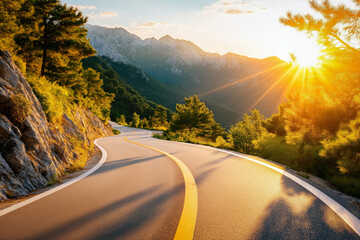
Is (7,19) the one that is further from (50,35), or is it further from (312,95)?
(312,95)

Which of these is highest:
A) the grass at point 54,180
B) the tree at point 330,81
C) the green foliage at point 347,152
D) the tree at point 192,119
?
the tree at point 330,81

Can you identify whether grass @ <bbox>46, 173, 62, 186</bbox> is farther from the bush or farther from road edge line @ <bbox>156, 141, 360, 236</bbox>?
the bush

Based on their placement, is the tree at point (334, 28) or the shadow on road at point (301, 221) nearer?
the shadow on road at point (301, 221)

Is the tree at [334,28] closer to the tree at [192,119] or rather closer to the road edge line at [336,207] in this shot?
the road edge line at [336,207]

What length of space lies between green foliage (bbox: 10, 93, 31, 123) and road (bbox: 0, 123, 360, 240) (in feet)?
7.30

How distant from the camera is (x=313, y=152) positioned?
669 centimetres

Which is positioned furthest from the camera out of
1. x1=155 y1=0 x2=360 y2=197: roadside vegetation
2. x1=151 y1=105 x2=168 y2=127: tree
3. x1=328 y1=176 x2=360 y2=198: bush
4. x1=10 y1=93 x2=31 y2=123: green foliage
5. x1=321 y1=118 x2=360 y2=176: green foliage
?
x1=151 y1=105 x2=168 y2=127: tree

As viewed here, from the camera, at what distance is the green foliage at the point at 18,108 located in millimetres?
4902

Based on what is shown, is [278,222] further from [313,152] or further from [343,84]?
[343,84]

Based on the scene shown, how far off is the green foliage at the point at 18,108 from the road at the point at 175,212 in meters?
2.23

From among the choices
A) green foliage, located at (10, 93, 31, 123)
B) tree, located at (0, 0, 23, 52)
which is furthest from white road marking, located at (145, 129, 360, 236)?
tree, located at (0, 0, 23, 52)

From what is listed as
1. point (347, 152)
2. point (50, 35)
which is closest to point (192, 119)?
point (50, 35)

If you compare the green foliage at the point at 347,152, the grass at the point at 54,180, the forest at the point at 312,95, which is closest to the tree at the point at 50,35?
the forest at the point at 312,95

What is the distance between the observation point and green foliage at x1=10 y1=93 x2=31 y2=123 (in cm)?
490
